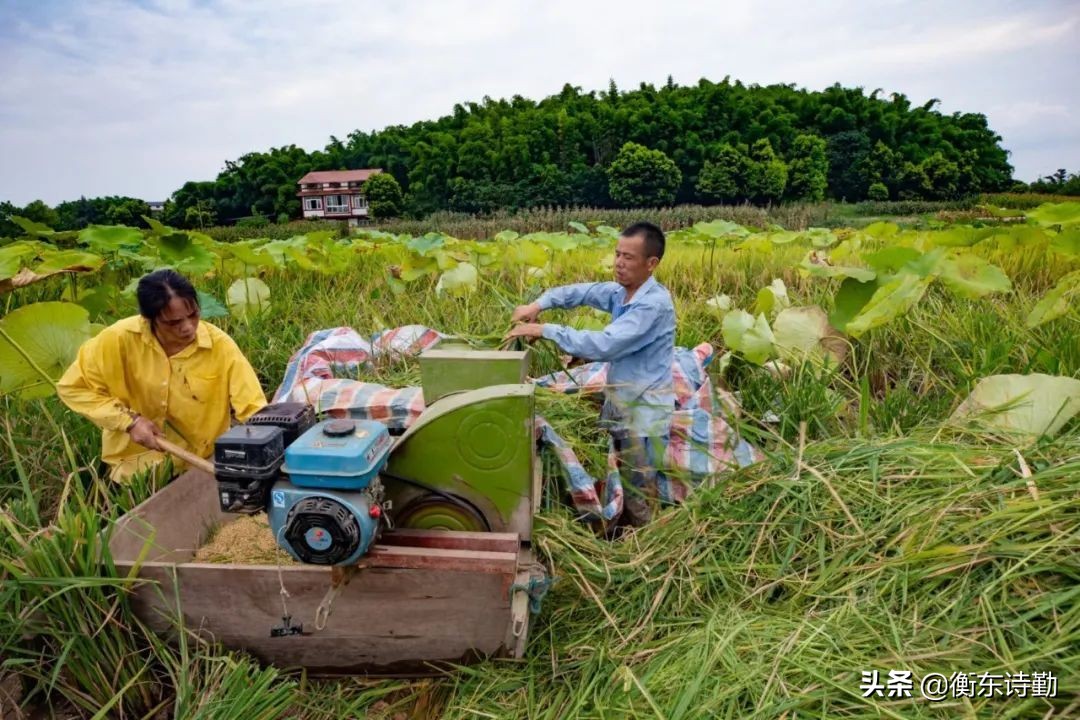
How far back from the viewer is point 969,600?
1.46 meters

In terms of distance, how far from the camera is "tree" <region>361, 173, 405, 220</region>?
147ft

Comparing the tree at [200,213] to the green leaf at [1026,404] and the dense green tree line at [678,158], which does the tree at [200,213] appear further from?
the dense green tree line at [678,158]

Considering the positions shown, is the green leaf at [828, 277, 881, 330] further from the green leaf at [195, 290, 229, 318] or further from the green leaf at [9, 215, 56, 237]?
the green leaf at [9, 215, 56, 237]

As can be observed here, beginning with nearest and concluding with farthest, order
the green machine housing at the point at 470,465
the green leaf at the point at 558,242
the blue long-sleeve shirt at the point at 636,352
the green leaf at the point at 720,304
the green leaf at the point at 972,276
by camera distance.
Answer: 1. the green machine housing at the point at 470,465
2. the blue long-sleeve shirt at the point at 636,352
3. the green leaf at the point at 972,276
4. the green leaf at the point at 720,304
5. the green leaf at the point at 558,242

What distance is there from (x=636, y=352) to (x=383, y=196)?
148ft

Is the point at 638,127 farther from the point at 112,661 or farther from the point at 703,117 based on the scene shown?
the point at 112,661

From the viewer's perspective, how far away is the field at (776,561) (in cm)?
144

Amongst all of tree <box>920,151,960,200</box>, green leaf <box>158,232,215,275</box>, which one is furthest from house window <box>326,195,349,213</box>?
green leaf <box>158,232,215,275</box>

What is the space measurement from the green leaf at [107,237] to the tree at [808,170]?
4126cm

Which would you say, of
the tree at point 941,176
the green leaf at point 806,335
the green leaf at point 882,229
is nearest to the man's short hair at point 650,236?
the green leaf at point 806,335

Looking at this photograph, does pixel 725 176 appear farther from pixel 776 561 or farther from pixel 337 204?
pixel 776 561

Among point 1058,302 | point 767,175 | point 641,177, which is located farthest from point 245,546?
point 767,175

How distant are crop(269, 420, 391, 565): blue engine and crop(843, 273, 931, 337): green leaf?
6.95ft

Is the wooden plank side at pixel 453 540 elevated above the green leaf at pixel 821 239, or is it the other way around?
the green leaf at pixel 821 239
